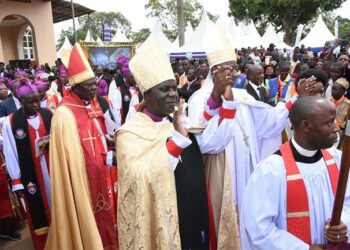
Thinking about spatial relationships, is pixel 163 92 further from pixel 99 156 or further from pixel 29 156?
pixel 29 156

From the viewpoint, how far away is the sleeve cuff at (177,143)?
2.58 metres

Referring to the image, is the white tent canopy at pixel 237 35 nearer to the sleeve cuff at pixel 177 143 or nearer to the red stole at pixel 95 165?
the red stole at pixel 95 165

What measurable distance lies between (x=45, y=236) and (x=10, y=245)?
2.89ft

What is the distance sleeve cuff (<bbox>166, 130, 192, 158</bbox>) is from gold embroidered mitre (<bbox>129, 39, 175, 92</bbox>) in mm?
408

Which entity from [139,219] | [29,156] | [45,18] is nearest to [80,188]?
[29,156]

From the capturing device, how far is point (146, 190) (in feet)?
8.57

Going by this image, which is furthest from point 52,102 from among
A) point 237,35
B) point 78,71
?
point 237,35

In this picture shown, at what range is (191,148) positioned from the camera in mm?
2912

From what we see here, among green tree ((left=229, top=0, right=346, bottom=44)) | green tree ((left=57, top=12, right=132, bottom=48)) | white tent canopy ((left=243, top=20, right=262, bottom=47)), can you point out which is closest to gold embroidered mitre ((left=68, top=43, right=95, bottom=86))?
white tent canopy ((left=243, top=20, right=262, bottom=47))

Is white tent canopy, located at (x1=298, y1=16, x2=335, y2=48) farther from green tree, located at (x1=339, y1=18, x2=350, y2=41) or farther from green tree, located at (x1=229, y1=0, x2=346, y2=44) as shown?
green tree, located at (x1=339, y1=18, x2=350, y2=41)

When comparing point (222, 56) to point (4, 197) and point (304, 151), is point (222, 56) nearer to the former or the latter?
point (304, 151)

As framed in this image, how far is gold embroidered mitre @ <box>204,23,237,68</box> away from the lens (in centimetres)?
379

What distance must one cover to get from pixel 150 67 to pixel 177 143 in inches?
23.4

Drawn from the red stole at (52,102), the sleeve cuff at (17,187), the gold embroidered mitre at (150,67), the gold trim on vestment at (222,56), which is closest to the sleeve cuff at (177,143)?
the gold embroidered mitre at (150,67)
